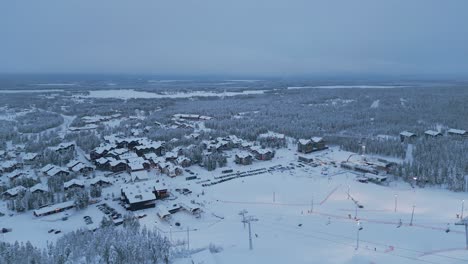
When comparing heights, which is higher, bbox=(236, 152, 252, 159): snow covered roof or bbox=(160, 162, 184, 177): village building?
bbox=(236, 152, 252, 159): snow covered roof

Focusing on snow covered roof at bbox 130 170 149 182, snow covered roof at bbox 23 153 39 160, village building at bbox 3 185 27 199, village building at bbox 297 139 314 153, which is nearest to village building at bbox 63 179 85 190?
village building at bbox 3 185 27 199

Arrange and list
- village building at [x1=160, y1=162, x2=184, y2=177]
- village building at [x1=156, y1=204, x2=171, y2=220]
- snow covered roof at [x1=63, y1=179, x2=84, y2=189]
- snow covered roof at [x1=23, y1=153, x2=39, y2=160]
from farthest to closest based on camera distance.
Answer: snow covered roof at [x1=23, y1=153, x2=39, y2=160]
village building at [x1=160, y1=162, x2=184, y2=177]
snow covered roof at [x1=63, y1=179, x2=84, y2=189]
village building at [x1=156, y1=204, x2=171, y2=220]

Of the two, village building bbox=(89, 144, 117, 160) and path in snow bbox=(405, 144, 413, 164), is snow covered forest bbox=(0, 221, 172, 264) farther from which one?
path in snow bbox=(405, 144, 413, 164)

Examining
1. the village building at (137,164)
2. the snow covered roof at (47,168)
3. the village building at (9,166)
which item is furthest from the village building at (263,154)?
→ the village building at (9,166)

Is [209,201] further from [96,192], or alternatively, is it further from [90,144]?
[90,144]

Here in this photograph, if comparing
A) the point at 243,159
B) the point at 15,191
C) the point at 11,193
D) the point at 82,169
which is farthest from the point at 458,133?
the point at 11,193

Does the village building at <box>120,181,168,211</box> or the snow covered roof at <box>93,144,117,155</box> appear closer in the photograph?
the village building at <box>120,181,168,211</box>

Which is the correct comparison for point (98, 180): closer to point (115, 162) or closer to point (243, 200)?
point (115, 162)
